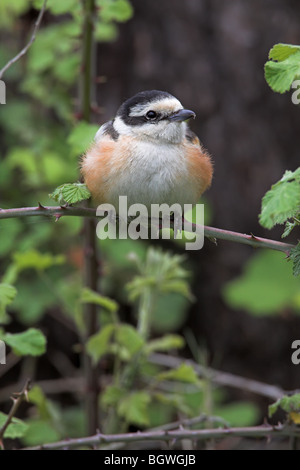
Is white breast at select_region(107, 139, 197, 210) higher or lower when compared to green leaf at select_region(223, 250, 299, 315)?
higher

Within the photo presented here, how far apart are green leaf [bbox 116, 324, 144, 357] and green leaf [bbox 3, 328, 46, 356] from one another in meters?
0.66

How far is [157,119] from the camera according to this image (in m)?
2.68

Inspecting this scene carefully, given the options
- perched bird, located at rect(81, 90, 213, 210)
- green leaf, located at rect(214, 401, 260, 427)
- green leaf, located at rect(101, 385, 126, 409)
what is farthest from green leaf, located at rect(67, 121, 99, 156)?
green leaf, located at rect(214, 401, 260, 427)

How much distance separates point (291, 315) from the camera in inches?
188

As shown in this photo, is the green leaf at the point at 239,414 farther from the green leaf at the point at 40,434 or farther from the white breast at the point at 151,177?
the white breast at the point at 151,177

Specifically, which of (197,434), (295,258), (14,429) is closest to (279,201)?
(295,258)

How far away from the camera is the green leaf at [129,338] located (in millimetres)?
2949

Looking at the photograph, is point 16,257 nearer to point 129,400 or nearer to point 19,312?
point 129,400

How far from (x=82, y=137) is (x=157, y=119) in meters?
0.35

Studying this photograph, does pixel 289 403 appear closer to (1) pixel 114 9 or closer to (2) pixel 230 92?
(1) pixel 114 9

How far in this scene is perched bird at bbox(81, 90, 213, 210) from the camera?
8.04 feet

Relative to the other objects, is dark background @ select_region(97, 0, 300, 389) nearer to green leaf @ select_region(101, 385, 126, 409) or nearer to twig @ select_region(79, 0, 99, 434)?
twig @ select_region(79, 0, 99, 434)

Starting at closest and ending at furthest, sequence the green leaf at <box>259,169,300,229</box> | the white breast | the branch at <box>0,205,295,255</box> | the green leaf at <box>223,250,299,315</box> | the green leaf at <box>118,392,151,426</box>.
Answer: the green leaf at <box>259,169,300,229</box> < the branch at <box>0,205,295,255</box> < the white breast < the green leaf at <box>118,392,151,426</box> < the green leaf at <box>223,250,299,315</box>


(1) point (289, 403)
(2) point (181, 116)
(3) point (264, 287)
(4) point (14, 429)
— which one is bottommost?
(4) point (14, 429)
